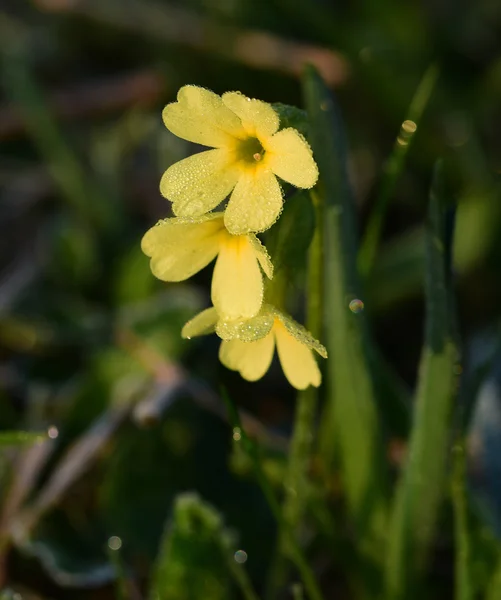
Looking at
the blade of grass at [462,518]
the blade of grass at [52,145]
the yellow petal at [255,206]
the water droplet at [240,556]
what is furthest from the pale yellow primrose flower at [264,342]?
the blade of grass at [52,145]

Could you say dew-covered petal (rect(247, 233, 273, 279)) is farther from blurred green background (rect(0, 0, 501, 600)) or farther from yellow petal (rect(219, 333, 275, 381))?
blurred green background (rect(0, 0, 501, 600))

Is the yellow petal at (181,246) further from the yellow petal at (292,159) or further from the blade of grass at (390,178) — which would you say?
the blade of grass at (390,178)

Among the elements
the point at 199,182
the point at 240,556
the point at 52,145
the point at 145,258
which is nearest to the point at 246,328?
the point at 199,182

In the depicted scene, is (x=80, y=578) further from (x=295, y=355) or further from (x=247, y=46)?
(x=247, y=46)

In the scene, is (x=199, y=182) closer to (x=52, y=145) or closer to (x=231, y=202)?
(x=231, y=202)

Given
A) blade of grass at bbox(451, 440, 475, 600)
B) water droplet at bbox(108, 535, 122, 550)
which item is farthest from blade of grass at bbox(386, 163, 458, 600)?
water droplet at bbox(108, 535, 122, 550)

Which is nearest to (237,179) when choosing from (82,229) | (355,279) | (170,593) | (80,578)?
(355,279)
